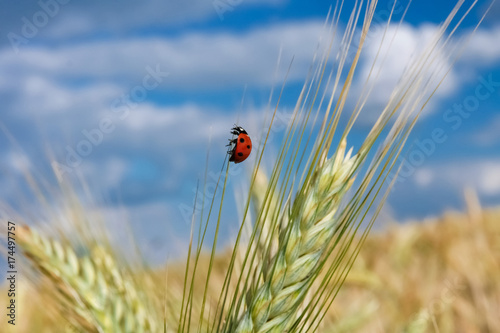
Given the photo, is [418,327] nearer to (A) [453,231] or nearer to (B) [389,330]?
(B) [389,330]

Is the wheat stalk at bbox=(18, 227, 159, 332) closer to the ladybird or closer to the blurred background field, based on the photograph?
the blurred background field

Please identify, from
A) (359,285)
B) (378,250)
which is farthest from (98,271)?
(378,250)

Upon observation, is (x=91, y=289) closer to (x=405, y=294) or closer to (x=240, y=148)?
(x=240, y=148)

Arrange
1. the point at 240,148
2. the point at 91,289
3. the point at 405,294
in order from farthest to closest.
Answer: the point at 405,294, the point at 240,148, the point at 91,289

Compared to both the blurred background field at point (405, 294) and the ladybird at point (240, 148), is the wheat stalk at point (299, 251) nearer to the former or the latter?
the blurred background field at point (405, 294)

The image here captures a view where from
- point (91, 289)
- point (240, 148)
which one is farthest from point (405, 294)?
point (91, 289)
